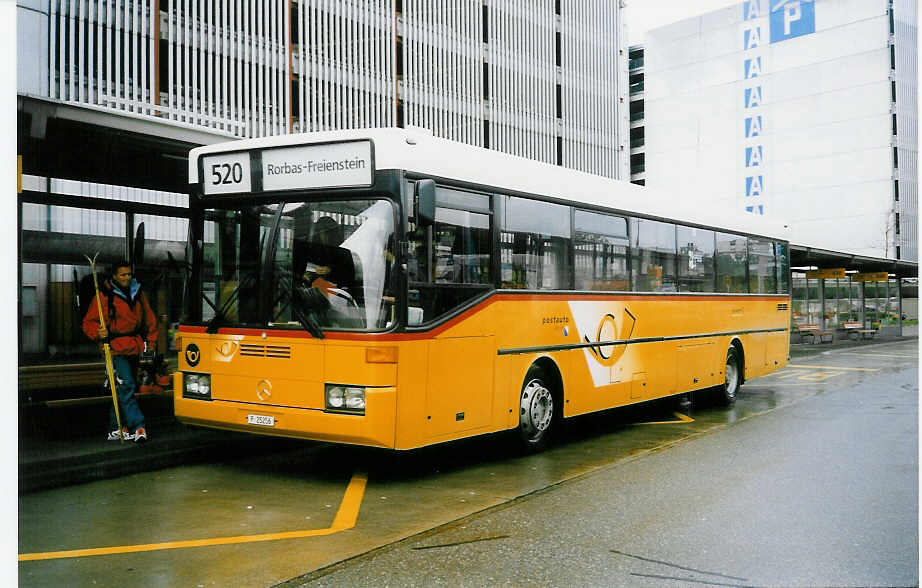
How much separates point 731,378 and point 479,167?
7.85 metres

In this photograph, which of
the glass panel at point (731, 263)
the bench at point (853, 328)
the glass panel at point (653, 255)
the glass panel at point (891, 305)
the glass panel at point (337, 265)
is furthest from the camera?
the glass panel at point (891, 305)

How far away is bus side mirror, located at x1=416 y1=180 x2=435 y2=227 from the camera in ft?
24.8

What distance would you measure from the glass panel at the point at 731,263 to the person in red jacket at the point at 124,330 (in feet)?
28.3

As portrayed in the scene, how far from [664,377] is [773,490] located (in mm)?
4650

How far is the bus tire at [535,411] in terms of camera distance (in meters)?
9.29

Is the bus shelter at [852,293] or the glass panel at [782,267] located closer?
the glass panel at [782,267]

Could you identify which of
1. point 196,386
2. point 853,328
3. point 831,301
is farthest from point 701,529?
point 831,301

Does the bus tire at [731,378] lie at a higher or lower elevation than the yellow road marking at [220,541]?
higher

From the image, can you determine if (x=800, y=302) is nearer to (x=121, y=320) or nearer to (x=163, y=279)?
(x=163, y=279)

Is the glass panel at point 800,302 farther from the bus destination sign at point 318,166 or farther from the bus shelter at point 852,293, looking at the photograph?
the bus destination sign at point 318,166

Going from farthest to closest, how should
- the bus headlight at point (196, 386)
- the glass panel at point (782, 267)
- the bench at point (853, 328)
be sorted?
the bench at point (853, 328), the glass panel at point (782, 267), the bus headlight at point (196, 386)

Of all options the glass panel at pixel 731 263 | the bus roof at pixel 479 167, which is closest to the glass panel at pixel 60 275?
the bus roof at pixel 479 167

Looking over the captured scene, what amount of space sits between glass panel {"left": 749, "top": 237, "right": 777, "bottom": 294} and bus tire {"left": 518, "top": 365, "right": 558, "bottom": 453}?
6.71 metres
